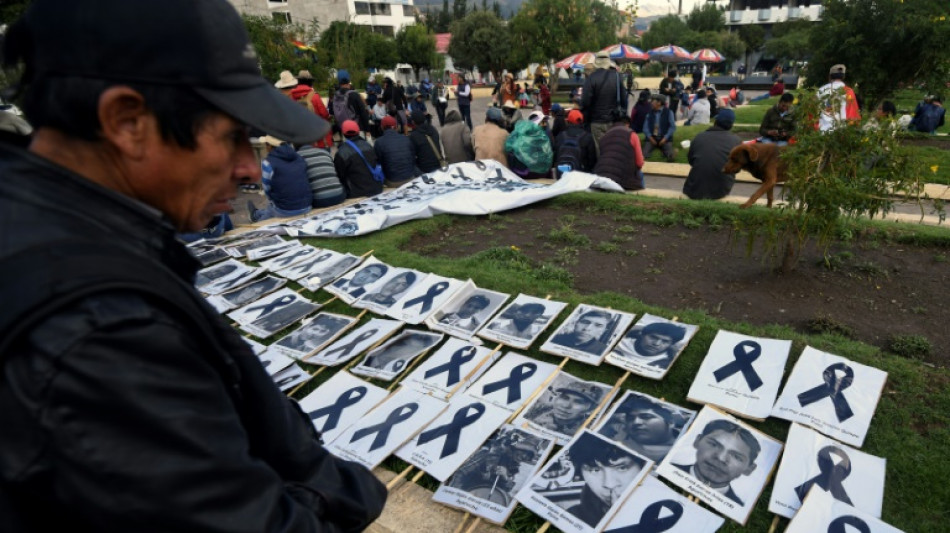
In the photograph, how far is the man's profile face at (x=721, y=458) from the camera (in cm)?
263

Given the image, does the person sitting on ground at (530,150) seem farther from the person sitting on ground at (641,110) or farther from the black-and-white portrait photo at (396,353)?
the black-and-white portrait photo at (396,353)

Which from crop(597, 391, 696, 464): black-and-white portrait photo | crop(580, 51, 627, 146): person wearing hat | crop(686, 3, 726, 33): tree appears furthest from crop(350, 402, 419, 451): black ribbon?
crop(686, 3, 726, 33): tree

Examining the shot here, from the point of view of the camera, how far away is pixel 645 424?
2.99 m

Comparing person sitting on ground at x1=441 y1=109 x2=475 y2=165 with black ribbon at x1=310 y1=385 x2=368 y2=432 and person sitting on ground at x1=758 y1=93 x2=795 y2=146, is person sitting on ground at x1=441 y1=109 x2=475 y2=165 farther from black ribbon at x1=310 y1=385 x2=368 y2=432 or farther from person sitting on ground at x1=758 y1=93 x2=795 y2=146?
black ribbon at x1=310 y1=385 x2=368 y2=432

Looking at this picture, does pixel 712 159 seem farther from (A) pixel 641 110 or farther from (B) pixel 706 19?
(B) pixel 706 19

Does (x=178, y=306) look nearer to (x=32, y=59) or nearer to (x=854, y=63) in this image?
(x=32, y=59)

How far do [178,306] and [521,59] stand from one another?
34.1 meters

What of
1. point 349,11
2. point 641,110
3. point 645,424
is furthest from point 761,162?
point 349,11

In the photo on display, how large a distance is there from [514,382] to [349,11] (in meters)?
60.5

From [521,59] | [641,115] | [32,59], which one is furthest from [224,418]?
[521,59]

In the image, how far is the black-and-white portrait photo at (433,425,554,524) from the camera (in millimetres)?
2611

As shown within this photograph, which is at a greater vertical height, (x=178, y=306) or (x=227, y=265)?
(x=178, y=306)

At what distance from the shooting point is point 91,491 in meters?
0.75

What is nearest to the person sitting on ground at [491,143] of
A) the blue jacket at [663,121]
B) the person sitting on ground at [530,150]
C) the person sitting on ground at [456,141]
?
the person sitting on ground at [530,150]
